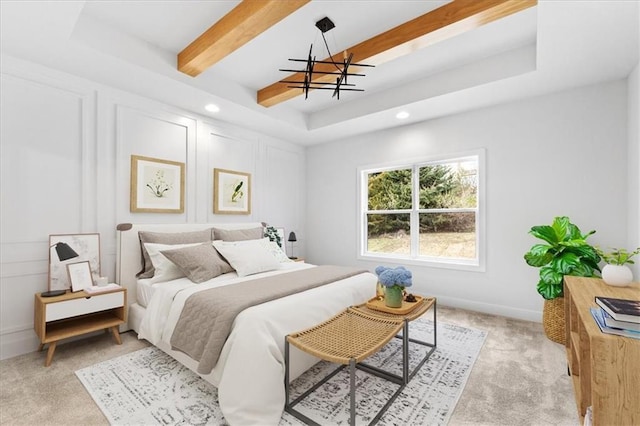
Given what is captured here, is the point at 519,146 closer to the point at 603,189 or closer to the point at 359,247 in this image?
the point at 603,189

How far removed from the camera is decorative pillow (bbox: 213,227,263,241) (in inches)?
140

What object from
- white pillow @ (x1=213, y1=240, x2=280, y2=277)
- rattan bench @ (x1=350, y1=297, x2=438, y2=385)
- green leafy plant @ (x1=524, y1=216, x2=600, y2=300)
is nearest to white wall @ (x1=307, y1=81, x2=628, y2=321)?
green leafy plant @ (x1=524, y1=216, x2=600, y2=300)

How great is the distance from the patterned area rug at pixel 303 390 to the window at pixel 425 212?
1.63 m

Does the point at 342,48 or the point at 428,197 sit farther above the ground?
the point at 342,48

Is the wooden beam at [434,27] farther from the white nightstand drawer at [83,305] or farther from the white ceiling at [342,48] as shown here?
the white nightstand drawer at [83,305]

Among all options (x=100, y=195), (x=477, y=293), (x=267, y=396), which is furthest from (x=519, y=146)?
(x=100, y=195)

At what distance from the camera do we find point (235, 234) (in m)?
3.64

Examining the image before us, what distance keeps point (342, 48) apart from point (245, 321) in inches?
100.0

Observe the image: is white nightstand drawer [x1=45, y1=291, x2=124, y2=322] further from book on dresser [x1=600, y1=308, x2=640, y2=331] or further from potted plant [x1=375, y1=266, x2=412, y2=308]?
book on dresser [x1=600, y1=308, x2=640, y2=331]

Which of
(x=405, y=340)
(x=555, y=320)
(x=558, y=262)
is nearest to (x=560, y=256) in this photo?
(x=558, y=262)

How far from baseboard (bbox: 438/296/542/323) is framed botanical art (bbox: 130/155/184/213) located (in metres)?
3.58

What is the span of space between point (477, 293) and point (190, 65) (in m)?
4.04

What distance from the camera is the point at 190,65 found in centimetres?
277

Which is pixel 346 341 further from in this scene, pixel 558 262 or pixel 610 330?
pixel 558 262
